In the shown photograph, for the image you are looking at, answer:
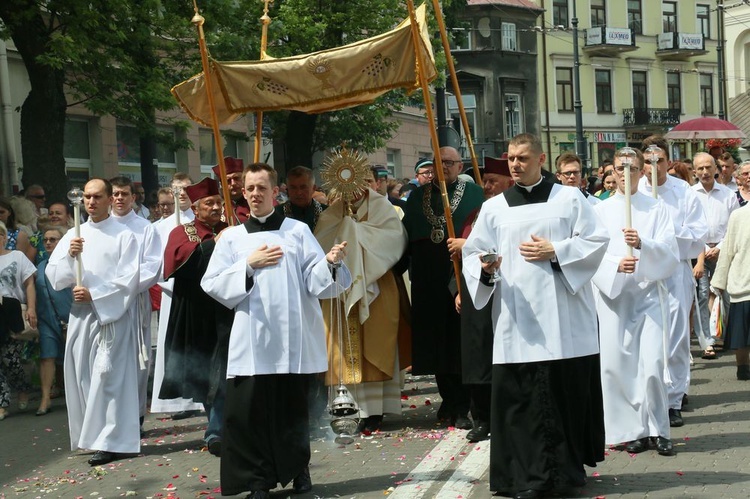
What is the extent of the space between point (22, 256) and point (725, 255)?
6828 millimetres

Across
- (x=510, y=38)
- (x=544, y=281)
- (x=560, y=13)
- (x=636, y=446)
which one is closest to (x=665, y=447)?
(x=636, y=446)

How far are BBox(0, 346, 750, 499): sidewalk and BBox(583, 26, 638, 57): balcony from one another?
163 feet

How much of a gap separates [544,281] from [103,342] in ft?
12.1

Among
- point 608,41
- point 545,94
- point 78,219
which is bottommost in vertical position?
point 78,219

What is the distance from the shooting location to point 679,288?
9.29 meters

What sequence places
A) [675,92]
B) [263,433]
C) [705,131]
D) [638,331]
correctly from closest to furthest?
[263,433], [638,331], [705,131], [675,92]

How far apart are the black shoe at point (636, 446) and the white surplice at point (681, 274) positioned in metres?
0.89

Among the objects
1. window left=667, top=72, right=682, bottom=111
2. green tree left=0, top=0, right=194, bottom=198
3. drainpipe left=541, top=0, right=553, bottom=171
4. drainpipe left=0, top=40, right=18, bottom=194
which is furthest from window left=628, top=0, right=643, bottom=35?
green tree left=0, top=0, right=194, bottom=198

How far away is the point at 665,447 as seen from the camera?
8031 millimetres

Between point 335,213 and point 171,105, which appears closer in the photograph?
point 335,213

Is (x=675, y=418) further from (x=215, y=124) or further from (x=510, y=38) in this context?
(x=510, y=38)

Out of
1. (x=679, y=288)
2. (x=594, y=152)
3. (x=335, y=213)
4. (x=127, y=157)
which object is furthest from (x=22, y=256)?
(x=594, y=152)

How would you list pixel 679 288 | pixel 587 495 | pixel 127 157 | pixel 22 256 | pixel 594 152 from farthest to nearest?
1. pixel 594 152
2. pixel 127 157
3. pixel 22 256
4. pixel 679 288
5. pixel 587 495

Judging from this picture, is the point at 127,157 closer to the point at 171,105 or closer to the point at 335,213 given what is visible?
the point at 171,105
